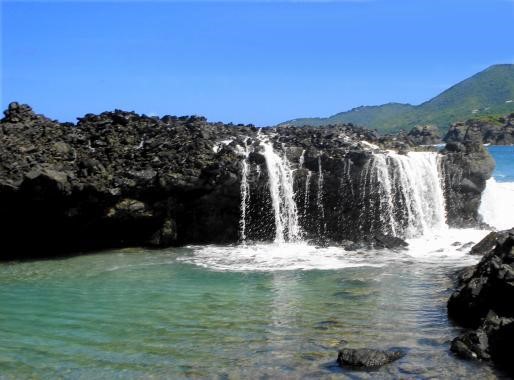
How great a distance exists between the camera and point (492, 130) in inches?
5999

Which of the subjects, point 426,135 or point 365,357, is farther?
point 426,135

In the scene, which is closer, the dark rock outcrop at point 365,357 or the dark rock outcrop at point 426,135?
the dark rock outcrop at point 365,357

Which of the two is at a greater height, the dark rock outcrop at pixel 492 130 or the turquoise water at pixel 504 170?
the dark rock outcrop at pixel 492 130

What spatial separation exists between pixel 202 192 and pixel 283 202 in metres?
4.49

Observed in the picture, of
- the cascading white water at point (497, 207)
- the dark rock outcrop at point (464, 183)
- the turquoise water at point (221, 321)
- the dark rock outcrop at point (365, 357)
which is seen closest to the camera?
the dark rock outcrop at point (365, 357)

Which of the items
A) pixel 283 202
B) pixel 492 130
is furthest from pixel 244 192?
pixel 492 130

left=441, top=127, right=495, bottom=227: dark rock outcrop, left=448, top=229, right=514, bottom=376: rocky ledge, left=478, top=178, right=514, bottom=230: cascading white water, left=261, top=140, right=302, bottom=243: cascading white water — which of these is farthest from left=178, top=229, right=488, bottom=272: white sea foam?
left=478, top=178, right=514, bottom=230: cascading white water

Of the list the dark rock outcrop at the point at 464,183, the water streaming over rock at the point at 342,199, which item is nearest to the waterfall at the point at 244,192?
the water streaming over rock at the point at 342,199

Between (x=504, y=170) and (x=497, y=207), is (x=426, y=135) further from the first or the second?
(x=497, y=207)

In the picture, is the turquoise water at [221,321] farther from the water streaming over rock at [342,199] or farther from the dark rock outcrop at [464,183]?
the dark rock outcrop at [464,183]

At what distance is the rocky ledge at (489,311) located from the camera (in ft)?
37.3

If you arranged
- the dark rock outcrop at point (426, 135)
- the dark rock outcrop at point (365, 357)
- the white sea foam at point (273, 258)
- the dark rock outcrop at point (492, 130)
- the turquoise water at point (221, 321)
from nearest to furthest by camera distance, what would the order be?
1. the dark rock outcrop at point (365, 357)
2. the turquoise water at point (221, 321)
3. the white sea foam at point (273, 258)
4. the dark rock outcrop at point (492, 130)
5. the dark rock outcrop at point (426, 135)

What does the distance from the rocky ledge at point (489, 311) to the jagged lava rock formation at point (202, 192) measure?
1329 cm

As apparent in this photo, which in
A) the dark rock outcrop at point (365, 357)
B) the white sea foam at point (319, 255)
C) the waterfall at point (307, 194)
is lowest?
the dark rock outcrop at point (365, 357)
